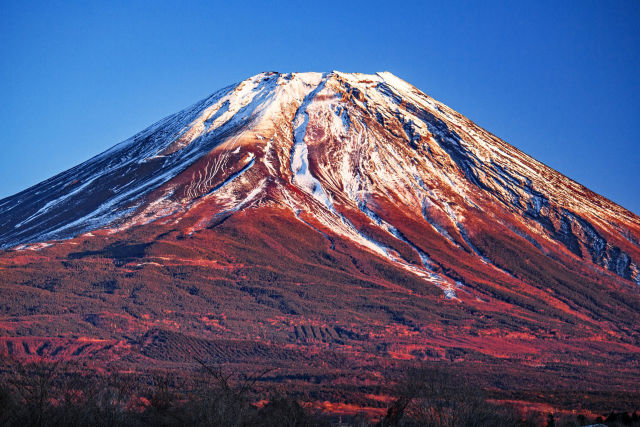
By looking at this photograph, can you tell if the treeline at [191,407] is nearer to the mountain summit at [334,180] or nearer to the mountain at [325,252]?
the mountain at [325,252]

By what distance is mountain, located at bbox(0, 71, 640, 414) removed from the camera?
5622 cm

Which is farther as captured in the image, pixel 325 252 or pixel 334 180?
pixel 334 180

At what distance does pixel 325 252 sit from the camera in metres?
79.3

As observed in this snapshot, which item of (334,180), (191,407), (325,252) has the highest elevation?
(334,180)

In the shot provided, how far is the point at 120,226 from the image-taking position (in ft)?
269

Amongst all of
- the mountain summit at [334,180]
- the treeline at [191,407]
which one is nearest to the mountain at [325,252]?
the mountain summit at [334,180]

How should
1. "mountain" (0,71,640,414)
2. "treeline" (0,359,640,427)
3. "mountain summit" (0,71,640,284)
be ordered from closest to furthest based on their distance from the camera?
"treeline" (0,359,640,427)
"mountain" (0,71,640,414)
"mountain summit" (0,71,640,284)

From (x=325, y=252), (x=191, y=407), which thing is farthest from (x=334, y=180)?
(x=191, y=407)

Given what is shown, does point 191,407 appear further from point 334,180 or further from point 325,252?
point 334,180

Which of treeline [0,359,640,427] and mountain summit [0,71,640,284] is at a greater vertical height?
mountain summit [0,71,640,284]

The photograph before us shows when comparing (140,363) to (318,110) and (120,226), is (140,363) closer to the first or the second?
(120,226)

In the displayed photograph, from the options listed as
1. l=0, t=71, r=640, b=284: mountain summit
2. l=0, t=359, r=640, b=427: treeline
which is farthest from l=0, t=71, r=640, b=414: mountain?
l=0, t=359, r=640, b=427: treeline

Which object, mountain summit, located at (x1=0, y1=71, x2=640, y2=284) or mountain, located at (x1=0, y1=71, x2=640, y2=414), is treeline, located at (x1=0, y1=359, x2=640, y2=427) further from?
mountain summit, located at (x1=0, y1=71, x2=640, y2=284)

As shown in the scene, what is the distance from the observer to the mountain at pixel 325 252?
56219 mm
